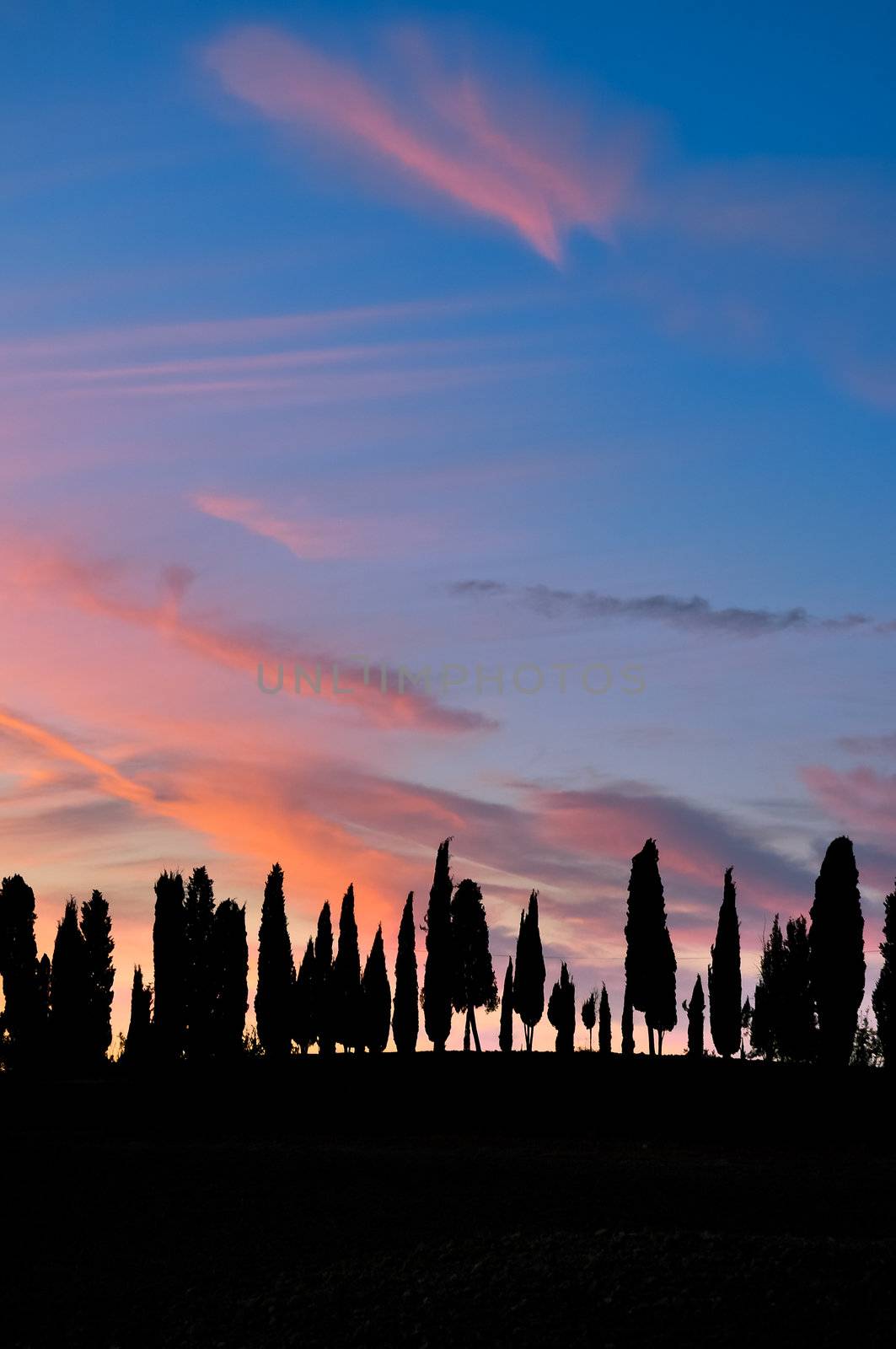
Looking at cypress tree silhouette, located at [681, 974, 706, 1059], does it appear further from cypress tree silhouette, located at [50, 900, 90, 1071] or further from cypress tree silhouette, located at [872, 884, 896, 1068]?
cypress tree silhouette, located at [50, 900, 90, 1071]

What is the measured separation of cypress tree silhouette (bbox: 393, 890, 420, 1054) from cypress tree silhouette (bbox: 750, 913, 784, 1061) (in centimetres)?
2719

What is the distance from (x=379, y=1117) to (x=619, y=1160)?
1374 cm

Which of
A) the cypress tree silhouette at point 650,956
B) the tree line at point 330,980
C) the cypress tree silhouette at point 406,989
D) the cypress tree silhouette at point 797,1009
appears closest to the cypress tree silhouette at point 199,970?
the tree line at point 330,980

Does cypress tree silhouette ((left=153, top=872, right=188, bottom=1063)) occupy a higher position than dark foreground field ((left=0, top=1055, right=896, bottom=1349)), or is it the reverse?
cypress tree silhouette ((left=153, top=872, right=188, bottom=1063))

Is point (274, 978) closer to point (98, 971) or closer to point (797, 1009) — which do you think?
point (98, 971)

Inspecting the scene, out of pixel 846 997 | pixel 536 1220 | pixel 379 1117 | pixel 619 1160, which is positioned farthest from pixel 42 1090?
pixel 846 997

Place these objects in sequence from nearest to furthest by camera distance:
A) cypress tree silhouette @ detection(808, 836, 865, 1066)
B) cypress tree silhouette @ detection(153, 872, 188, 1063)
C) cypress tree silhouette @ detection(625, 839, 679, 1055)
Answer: cypress tree silhouette @ detection(808, 836, 865, 1066) → cypress tree silhouette @ detection(625, 839, 679, 1055) → cypress tree silhouette @ detection(153, 872, 188, 1063)

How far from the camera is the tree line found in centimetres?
7438

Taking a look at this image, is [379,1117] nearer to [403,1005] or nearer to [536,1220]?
[536,1220]

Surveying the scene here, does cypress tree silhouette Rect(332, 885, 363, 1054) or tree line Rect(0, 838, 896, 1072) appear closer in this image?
tree line Rect(0, 838, 896, 1072)

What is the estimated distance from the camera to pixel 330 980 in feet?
Result: 286

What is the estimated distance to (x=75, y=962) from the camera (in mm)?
82625

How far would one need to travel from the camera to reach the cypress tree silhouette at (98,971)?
269ft

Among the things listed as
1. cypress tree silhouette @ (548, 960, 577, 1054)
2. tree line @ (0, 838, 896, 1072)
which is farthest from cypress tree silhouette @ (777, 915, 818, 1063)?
cypress tree silhouette @ (548, 960, 577, 1054)
